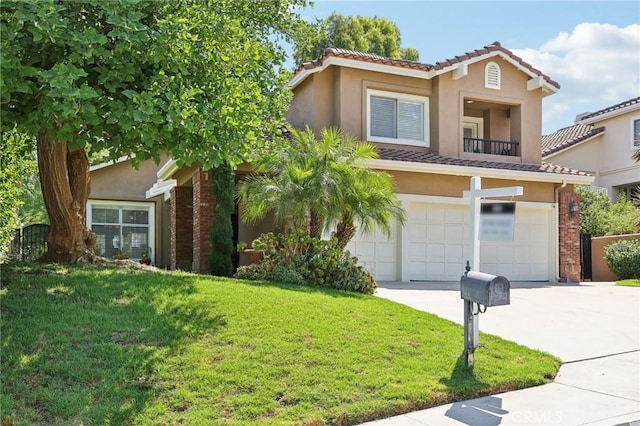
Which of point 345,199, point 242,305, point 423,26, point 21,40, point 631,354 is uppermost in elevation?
point 423,26

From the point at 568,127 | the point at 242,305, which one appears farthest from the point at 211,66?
the point at 568,127

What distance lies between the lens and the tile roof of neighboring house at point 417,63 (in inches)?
647

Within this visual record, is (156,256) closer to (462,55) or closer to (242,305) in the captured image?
(462,55)

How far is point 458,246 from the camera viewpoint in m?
16.9

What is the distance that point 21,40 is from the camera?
267 inches

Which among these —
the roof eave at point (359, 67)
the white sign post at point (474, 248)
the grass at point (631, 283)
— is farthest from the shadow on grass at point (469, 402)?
the grass at point (631, 283)

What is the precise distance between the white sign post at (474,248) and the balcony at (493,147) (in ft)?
37.8

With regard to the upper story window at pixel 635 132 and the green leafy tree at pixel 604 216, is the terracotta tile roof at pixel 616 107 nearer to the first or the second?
the upper story window at pixel 635 132

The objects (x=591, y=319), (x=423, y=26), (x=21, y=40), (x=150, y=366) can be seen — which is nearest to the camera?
(x=150, y=366)

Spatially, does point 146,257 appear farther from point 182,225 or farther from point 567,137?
point 567,137

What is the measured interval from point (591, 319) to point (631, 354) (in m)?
2.46

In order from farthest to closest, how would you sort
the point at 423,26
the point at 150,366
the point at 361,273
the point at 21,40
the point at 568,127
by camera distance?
the point at 568,127
the point at 423,26
the point at 361,273
the point at 21,40
the point at 150,366

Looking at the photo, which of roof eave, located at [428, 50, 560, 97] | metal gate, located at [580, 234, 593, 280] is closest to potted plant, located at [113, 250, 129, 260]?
roof eave, located at [428, 50, 560, 97]

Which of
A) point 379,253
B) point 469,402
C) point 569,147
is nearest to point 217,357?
point 469,402
